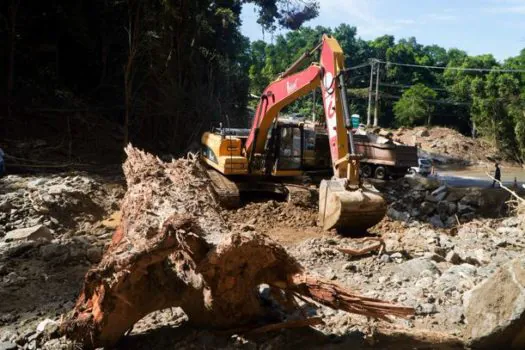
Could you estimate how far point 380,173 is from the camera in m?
17.4

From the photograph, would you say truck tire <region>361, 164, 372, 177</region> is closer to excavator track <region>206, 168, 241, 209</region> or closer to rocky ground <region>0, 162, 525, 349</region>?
rocky ground <region>0, 162, 525, 349</region>

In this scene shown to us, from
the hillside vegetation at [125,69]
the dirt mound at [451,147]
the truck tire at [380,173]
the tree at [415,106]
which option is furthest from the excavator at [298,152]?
the tree at [415,106]

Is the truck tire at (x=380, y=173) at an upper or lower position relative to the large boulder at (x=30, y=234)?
upper

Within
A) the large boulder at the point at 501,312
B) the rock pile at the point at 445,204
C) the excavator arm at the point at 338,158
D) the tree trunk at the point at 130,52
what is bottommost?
the rock pile at the point at 445,204

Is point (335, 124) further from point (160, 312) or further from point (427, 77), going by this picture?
point (427, 77)

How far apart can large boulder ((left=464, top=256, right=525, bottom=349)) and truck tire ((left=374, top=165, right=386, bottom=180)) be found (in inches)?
546

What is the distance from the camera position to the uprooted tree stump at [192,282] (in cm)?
329

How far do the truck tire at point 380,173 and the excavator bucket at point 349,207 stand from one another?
10589 millimetres

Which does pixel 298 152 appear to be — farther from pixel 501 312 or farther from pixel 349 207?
pixel 501 312

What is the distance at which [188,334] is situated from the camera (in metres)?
3.65

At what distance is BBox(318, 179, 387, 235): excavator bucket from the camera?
6672 mm

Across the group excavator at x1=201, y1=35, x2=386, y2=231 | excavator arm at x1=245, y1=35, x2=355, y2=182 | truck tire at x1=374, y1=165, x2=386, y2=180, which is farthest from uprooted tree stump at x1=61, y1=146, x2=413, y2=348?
truck tire at x1=374, y1=165, x2=386, y2=180

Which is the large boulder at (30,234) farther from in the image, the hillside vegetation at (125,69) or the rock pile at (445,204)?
the hillside vegetation at (125,69)

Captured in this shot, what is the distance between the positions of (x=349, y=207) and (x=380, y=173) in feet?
36.7
